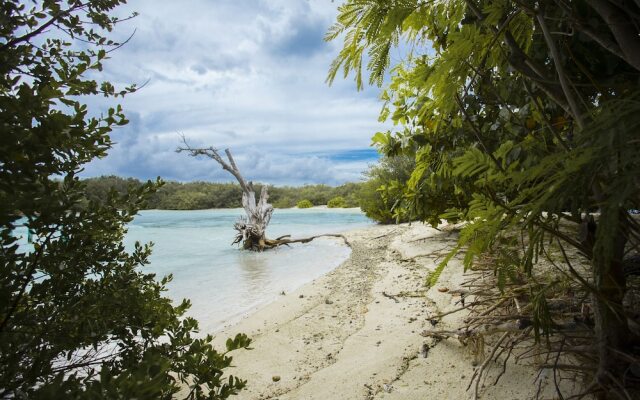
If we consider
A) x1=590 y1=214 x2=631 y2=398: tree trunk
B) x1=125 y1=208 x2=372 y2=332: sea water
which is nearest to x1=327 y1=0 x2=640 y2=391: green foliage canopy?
x1=590 y1=214 x2=631 y2=398: tree trunk

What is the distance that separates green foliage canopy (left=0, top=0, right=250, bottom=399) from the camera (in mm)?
848

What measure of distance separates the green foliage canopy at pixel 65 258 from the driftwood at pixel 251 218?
32.1 ft

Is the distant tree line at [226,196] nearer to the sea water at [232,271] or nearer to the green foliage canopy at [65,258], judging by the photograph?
the sea water at [232,271]

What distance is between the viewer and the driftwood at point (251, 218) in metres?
11.5

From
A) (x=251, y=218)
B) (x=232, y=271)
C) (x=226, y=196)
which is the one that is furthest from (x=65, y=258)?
(x=226, y=196)

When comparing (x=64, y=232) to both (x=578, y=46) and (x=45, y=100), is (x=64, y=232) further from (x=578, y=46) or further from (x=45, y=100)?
(x=578, y=46)

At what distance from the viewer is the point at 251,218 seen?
11.9 metres

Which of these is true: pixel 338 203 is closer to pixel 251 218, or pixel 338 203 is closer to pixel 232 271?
pixel 251 218

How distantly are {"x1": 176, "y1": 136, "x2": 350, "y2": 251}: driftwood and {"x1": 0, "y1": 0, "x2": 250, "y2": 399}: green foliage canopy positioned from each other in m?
9.78

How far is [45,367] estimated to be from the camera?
1.01 meters

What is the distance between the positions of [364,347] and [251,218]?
946 cm

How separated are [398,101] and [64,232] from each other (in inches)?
94.3

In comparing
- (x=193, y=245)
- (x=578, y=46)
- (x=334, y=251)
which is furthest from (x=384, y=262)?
(x=193, y=245)

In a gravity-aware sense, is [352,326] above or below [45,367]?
below
